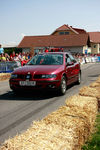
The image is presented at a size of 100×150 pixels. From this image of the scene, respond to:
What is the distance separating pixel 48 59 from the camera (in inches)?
401

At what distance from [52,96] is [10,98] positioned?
1.53 meters

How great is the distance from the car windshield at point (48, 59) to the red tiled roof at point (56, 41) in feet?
188

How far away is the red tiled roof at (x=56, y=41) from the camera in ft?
223

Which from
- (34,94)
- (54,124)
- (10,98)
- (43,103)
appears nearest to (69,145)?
(54,124)

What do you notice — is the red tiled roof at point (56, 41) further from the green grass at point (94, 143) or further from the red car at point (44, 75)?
the green grass at point (94, 143)

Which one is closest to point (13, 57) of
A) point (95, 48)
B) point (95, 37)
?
point (95, 48)

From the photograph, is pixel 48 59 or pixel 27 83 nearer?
pixel 27 83

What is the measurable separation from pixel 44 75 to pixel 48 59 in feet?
4.98

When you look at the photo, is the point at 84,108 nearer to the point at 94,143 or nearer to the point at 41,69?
the point at 94,143

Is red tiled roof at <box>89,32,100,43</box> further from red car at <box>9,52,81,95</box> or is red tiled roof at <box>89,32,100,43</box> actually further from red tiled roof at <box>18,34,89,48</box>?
red car at <box>9,52,81,95</box>

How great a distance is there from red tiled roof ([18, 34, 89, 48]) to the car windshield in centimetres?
5723

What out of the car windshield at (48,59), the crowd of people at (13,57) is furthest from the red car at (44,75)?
the crowd of people at (13,57)

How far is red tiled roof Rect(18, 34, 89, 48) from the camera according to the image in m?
68.1

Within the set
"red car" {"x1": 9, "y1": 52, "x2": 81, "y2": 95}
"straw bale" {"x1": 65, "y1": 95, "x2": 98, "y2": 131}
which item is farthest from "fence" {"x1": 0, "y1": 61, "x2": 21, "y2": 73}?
"straw bale" {"x1": 65, "y1": 95, "x2": 98, "y2": 131}
